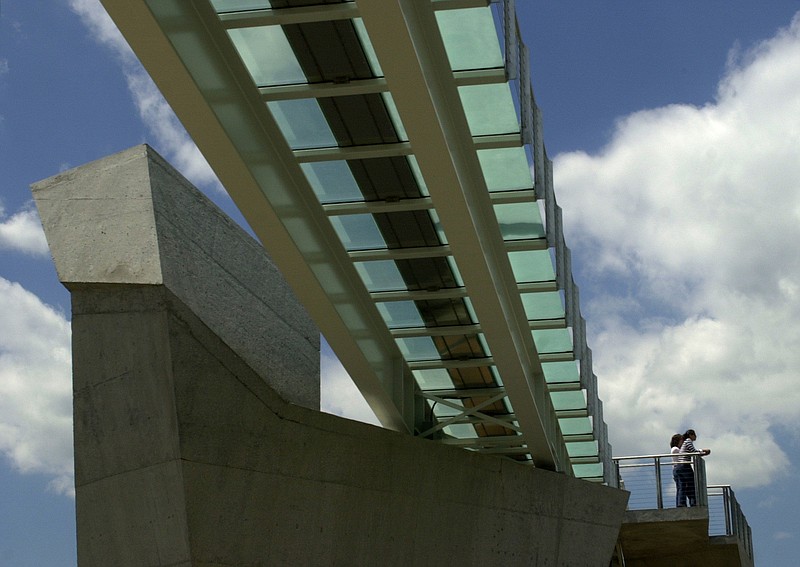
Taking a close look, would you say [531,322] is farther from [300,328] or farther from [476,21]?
[476,21]

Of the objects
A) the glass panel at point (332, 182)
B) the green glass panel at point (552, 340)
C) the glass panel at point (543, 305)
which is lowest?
the green glass panel at point (552, 340)

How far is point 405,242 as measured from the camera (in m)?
14.3

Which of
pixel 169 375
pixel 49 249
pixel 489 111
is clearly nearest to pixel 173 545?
pixel 169 375

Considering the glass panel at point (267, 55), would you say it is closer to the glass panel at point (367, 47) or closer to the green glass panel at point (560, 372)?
the glass panel at point (367, 47)

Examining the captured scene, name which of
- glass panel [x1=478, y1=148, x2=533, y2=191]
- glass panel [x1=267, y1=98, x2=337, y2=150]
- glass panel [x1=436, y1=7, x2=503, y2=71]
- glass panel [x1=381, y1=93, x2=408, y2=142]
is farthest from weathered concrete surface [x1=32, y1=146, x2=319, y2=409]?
glass panel [x1=436, y1=7, x2=503, y2=71]

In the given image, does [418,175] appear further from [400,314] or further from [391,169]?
[400,314]

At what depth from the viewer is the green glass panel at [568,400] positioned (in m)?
20.3

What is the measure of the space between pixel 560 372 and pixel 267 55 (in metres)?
10.0

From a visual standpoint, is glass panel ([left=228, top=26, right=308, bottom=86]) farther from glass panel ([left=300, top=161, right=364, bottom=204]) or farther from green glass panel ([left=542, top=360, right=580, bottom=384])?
green glass panel ([left=542, top=360, right=580, bottom=384])

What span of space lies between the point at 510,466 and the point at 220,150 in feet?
35.6

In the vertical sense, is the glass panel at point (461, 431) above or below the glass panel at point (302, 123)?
below

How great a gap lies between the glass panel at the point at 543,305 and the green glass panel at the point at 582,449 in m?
8.38

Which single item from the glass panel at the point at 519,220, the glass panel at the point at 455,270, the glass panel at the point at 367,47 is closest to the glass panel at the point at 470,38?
the glass panel at the point at 367,47

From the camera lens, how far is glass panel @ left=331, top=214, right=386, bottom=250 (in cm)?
1387
